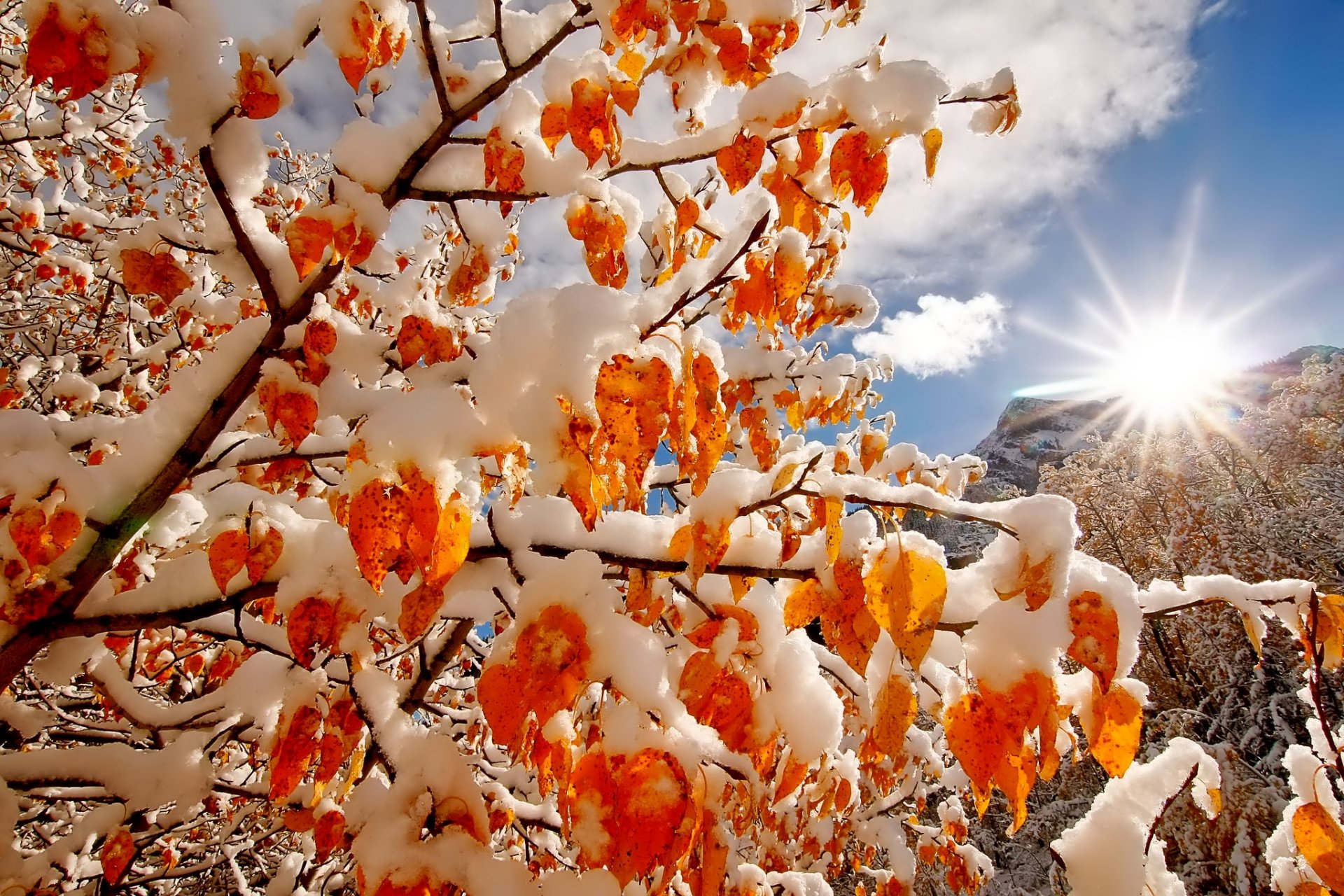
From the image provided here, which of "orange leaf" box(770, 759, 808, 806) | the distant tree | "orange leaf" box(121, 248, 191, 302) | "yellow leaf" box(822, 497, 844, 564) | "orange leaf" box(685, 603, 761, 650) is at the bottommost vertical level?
"orange leaf" box(770, 759, 808, 806)

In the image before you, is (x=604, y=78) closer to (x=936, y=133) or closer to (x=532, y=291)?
(x=532, y=291)

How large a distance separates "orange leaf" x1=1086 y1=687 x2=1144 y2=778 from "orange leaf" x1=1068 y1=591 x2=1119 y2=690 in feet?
0.30

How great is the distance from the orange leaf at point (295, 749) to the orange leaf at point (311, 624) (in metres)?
0.42

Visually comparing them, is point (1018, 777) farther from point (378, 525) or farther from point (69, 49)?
point (69, 49)

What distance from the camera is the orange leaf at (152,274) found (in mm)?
1508

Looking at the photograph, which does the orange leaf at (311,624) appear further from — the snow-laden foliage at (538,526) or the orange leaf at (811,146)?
the orange leaf at (811,146)

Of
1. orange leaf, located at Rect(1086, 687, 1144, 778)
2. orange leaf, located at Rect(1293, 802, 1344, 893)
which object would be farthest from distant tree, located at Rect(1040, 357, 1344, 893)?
orange leaf, located at Rect(1086, 687, 1144, 778)

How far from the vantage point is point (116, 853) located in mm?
1833

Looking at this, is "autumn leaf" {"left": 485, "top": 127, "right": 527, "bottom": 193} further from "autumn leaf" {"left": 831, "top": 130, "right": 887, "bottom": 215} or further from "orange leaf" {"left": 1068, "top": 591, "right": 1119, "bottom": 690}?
"orange leaf" {"left": 1068, "top": 591, "right": 1119, "bottom": 690}

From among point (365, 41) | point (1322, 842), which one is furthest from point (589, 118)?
point (1322, 842)

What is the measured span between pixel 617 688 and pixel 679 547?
11.0 inches

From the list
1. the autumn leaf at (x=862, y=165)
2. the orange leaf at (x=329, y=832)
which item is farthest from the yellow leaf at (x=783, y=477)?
the orange leaf at (x=329, y=832)

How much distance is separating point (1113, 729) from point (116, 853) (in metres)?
2.71

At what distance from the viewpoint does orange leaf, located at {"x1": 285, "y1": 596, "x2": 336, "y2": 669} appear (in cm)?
107
